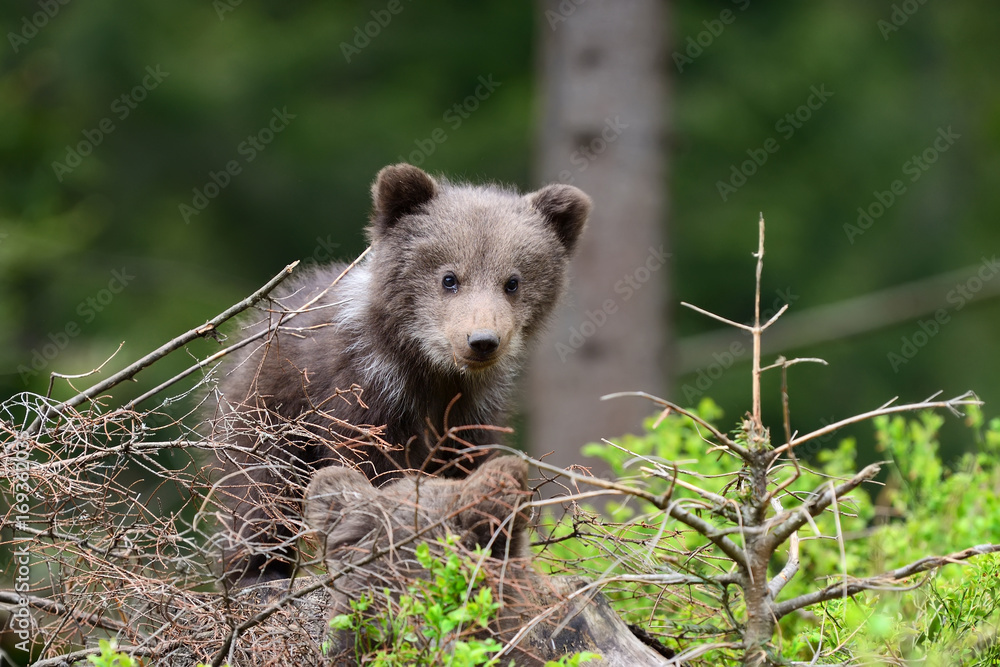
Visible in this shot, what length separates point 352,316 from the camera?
17.1ft

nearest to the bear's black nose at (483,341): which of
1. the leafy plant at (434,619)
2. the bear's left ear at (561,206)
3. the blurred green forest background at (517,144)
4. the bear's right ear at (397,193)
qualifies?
the bear's right ear at (397,193)

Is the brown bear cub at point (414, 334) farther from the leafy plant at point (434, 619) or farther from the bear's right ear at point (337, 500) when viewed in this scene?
the leafy plant at point (434, 619)

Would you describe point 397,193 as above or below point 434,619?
above

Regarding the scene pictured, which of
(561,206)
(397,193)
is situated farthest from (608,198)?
(397,193)

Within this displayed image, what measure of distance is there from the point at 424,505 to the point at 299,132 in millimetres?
11410

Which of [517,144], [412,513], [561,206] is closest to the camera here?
[412,513]

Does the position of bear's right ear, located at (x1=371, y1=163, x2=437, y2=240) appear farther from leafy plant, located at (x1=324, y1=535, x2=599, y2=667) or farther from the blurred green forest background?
the blurred green forest background

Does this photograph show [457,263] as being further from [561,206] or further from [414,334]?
[561,206]

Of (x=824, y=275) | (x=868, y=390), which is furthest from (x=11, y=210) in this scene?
(x=868, y=390)

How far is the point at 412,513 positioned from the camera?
131 inches

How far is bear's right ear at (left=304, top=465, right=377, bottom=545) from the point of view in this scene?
10.9 feet

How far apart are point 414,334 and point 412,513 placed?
1846mm

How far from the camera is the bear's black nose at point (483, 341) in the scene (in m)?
4.70

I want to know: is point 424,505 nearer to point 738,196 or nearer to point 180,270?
point 180,270
